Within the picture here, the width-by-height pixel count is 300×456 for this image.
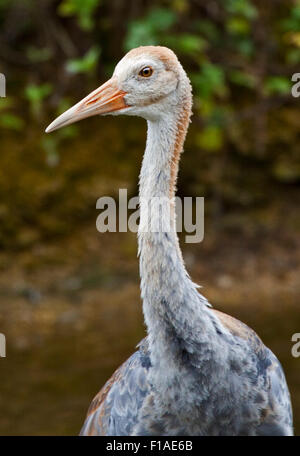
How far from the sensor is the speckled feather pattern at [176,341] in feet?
12.2

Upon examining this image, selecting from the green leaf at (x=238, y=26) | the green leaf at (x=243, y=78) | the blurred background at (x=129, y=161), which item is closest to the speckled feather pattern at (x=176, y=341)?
the blurred background at (x=129, y=161)

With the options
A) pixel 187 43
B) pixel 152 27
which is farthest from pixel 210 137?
pixel 152 27

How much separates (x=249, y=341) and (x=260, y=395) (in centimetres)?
27

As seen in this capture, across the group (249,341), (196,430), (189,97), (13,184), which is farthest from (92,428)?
(13,184)

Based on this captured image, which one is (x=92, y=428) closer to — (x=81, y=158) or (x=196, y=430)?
(x=196, y=430)

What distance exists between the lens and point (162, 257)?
3693 millimetres

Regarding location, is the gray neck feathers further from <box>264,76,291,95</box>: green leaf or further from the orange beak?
<box>264,76,291,95</box>: green leaf

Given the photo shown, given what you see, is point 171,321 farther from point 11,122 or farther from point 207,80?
point 11,122

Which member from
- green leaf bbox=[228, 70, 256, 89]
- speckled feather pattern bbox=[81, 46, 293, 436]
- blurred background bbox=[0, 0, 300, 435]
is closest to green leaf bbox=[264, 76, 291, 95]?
blurred background bbox=[0, 0, 300, 435]

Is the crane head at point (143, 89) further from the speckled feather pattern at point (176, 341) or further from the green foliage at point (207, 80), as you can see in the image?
the green foliage at point (207, 80)

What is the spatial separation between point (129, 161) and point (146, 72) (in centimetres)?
429

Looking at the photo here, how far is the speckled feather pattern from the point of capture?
12.2 ft

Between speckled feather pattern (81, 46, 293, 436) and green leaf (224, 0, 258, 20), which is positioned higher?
green leaf (224, 0, 258, 20)

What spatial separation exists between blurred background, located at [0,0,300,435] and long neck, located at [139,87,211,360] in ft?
10.6
